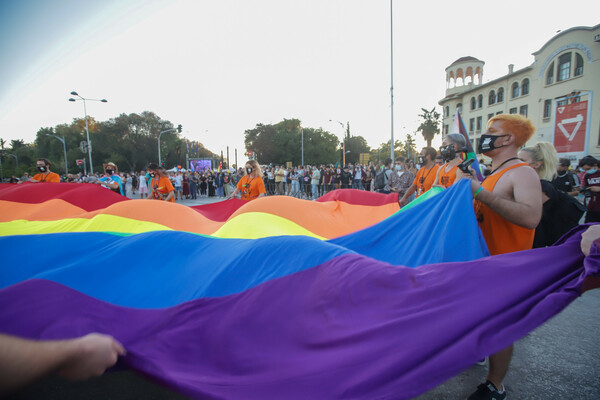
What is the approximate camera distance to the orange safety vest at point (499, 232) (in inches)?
92.3

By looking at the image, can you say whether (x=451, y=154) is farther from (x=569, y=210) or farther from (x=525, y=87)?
(x=525, y=87)

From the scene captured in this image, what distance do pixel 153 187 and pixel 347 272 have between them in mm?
6037

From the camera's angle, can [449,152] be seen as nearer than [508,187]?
No

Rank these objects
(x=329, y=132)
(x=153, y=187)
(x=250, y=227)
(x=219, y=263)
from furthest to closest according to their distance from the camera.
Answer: (x=329, y=132), (x=153, y=187), (x=250, y=227), (x=219, y=263)

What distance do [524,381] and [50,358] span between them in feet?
10.5

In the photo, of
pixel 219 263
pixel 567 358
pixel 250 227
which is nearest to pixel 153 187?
pixel 250 227

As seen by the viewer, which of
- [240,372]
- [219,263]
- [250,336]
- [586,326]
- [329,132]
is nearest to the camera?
[240,372]

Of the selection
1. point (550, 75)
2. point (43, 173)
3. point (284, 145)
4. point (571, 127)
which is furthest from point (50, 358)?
point (284, 145)

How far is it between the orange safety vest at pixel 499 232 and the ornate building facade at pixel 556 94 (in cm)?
1140

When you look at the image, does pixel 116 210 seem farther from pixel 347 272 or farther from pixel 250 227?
pixel 347 272

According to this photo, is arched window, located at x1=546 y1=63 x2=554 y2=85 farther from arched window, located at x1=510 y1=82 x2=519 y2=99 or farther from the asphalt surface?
the asphalt surface

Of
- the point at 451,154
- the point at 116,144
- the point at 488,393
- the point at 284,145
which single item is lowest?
the point at 488,393

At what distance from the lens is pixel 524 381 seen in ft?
8.21

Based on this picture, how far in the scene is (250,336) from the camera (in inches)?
67.6
